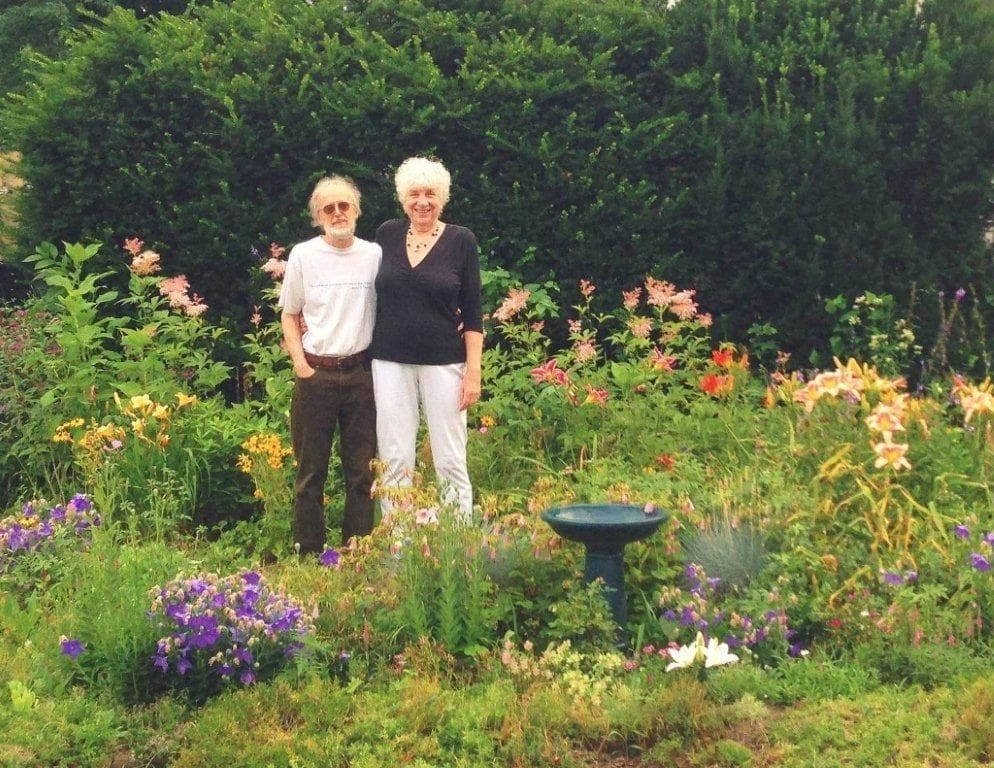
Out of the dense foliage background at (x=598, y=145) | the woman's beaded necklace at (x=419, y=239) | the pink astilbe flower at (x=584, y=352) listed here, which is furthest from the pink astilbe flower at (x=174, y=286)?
the pink astilbe flower at (x=584, y=352)

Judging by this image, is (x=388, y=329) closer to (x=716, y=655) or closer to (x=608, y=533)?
(x=608, y=533)

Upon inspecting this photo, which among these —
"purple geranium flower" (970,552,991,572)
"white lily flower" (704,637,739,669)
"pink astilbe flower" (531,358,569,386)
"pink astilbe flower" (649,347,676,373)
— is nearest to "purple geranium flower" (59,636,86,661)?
"white lily flower" (704,637,739,669)

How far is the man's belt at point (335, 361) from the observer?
5223 millimetres

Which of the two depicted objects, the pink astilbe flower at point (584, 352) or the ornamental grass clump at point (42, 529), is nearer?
the ornamental grass clump at point (42, 529)

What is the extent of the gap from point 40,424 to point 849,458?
4.47 metres

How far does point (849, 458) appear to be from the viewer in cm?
482

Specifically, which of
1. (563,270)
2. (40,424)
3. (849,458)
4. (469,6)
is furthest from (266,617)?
(469,6)

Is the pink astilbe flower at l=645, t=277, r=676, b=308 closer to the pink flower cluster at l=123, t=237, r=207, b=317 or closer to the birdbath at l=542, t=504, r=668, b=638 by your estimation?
the birdbath at l=542, t=504, r=668, b=638

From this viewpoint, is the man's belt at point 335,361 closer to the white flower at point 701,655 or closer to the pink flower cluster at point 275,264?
the pink flower cluster at point 275,264

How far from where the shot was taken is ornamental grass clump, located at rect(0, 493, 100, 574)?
17.0 feet

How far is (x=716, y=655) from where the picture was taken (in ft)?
12.7

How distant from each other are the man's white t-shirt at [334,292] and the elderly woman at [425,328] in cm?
7

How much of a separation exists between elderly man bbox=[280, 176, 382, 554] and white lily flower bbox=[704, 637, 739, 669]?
82.3 inches

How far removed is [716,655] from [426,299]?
2.11m
